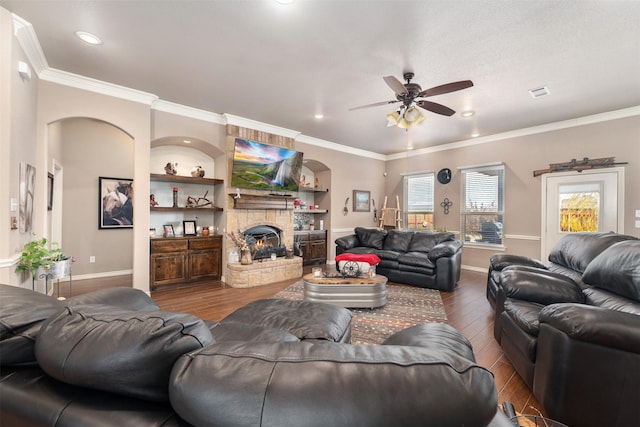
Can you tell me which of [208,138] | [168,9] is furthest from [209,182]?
[168,9]

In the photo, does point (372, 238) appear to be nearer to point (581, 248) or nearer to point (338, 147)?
point (338, 147)

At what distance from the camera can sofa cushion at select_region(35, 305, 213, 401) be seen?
2.35 ft

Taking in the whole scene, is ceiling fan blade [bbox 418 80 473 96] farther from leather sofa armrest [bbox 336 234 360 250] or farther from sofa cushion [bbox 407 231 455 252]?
leather sofa armrest [bbox 336 234 360 250]

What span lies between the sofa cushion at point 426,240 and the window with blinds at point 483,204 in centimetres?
133

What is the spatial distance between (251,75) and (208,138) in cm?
181

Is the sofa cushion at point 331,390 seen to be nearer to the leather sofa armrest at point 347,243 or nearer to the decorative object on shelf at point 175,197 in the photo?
the decorative object on shelf at point 175,197

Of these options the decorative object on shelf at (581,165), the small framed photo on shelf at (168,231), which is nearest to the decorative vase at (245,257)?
the small framed photo on shelf at (168,231)

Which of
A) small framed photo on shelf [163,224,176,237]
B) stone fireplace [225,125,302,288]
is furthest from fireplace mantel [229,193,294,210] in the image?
small framed photo on shelf [163,224,176,237]

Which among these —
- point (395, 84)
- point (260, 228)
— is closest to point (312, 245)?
point (260, 228)

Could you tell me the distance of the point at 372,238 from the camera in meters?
5.89

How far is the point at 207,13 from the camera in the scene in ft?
7.84

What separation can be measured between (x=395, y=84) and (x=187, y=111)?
3383 mm

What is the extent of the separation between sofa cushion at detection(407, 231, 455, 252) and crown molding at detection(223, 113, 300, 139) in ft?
10.7

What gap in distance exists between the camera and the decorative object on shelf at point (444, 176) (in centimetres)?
657
